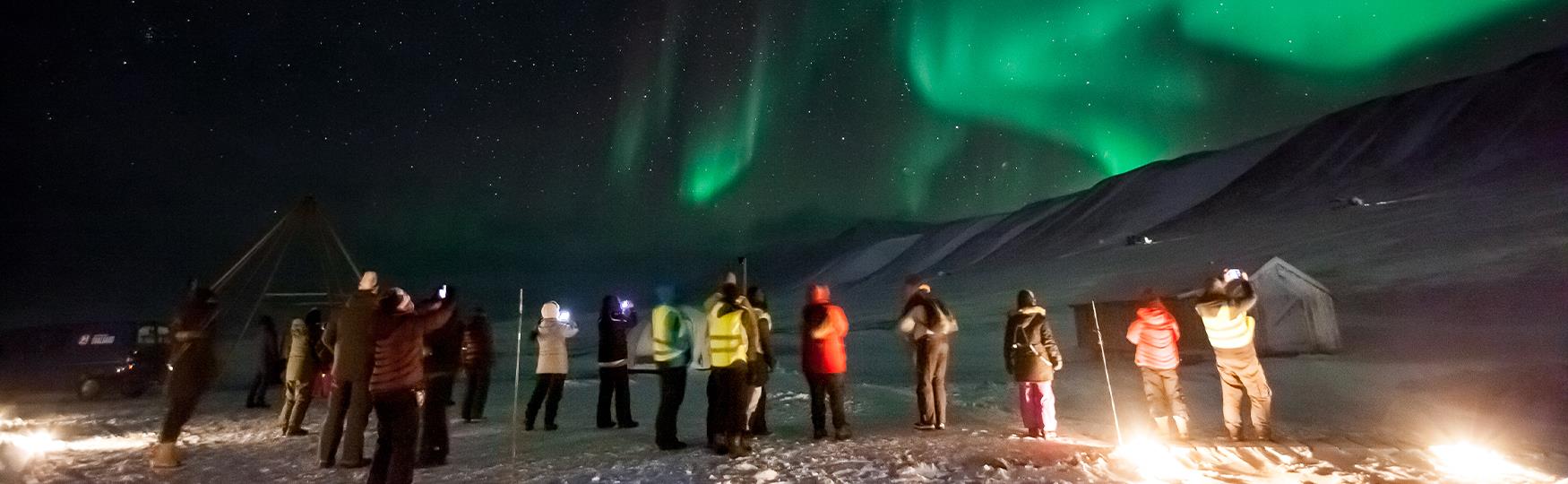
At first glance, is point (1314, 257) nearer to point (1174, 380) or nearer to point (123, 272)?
point (1174, 380)

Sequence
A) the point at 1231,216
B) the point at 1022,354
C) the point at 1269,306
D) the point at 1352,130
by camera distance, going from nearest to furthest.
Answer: the point at 1022,354
the point at 1269,306
the point at 1231,216
the point at 1352,130

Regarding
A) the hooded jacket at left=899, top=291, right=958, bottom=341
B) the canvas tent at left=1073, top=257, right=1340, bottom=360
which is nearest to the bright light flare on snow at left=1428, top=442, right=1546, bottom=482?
the hooded jacket at left=899, top=291, right=958, bottom=341

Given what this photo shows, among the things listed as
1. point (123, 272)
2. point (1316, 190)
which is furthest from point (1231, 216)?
point (123, 272)

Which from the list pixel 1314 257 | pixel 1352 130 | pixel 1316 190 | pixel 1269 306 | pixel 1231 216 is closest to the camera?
pixel 1269 306

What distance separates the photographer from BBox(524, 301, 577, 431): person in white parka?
924 centimetres

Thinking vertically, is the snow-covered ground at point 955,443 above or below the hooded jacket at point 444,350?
below

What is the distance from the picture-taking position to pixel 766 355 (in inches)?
299

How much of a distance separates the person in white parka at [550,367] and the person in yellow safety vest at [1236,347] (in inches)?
267

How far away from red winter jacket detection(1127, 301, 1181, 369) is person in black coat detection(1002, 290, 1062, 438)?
801 mm

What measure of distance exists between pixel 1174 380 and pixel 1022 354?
1.48 meters

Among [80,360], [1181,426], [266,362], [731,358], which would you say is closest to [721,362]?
[731,358]

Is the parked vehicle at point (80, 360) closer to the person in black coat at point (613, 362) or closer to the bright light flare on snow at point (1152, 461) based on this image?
the person in black coat at point (613, 362)

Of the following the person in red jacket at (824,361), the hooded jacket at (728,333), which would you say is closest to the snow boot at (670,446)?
the hooded jacket at (728,333)

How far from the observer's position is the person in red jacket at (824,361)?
26.4ft
